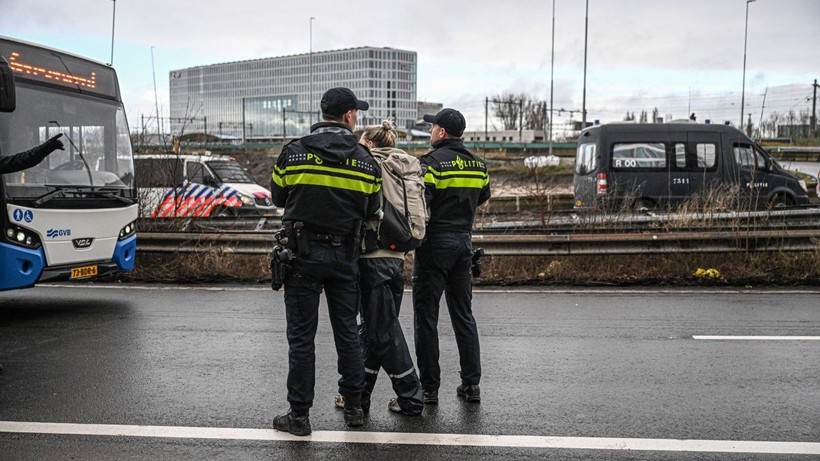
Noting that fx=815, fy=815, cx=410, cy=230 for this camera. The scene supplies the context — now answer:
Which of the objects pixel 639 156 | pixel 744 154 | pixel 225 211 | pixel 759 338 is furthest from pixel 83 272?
pixel 744 154

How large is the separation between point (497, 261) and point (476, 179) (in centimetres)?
586

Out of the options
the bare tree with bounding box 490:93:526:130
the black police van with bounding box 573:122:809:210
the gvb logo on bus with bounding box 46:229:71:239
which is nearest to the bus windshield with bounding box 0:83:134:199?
the gvb logo on bus with bounding box 46:229:71:239

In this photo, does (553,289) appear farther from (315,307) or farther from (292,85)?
(292,85)

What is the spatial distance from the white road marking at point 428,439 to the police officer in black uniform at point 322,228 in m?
0.18

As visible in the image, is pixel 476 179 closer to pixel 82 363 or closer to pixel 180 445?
pixel 180 445

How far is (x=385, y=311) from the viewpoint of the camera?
17.5 feet

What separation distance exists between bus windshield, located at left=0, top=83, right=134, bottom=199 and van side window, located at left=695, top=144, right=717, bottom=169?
14461 millimetres

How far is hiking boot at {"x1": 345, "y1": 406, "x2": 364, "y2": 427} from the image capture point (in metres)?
5.15

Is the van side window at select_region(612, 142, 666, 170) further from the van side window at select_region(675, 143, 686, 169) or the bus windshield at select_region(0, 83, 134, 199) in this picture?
the bus windshield at select_region(0, 83, 134, 199)

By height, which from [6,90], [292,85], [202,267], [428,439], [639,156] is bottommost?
[428,439]

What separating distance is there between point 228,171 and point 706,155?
451 inches

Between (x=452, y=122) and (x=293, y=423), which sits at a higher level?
(x=452, y=122)

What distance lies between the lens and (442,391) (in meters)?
5.95

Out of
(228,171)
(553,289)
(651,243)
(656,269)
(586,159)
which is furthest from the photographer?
(586,159)
